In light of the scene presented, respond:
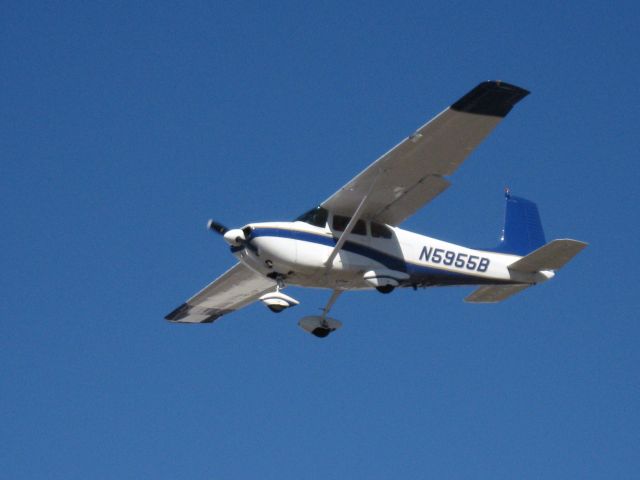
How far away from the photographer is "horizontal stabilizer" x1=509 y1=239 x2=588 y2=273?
63.1ft

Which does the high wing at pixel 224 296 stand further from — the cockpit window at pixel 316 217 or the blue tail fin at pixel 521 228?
the blue tail fin at pixel 521 228

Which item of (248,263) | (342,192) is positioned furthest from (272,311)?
(342,192)

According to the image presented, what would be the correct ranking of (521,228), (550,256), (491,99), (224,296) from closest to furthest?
(491,99) < (550,256) < (521,228) < (224,296)

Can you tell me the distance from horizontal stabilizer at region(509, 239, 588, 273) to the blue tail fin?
22.9 inches

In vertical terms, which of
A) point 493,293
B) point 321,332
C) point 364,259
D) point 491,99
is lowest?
point 321,332

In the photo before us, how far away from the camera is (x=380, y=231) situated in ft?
62.3

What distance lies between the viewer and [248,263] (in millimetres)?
18281

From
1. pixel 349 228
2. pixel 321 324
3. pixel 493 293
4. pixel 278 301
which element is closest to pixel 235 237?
pixel 278 301

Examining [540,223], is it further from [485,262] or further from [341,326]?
[341,326]

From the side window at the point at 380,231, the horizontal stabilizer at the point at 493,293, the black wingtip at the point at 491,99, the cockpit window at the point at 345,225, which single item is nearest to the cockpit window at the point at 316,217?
the cockpit window at the point at 345,225

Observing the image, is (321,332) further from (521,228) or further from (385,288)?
(521,228)

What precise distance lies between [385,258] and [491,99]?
11.1 feet

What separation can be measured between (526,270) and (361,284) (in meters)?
3.30

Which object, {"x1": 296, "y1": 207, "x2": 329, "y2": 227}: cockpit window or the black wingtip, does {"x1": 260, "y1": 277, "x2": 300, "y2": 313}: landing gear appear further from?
the black wingtip
